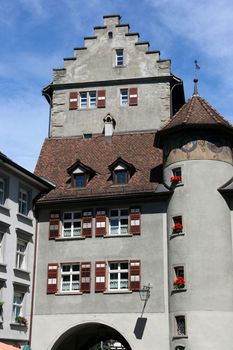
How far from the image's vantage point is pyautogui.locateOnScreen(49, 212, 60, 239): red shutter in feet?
104

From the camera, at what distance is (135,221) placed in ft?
101

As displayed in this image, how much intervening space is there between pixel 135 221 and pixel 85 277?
3600 millimetres

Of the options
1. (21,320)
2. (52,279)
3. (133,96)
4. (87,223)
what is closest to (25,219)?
(87,223)

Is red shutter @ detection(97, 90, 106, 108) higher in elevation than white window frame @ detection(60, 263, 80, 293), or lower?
higher

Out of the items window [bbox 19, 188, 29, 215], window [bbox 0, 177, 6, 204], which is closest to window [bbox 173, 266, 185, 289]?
window [bbox 19, 188, 29, 215]

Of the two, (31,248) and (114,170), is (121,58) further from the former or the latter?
Result: (31,248)

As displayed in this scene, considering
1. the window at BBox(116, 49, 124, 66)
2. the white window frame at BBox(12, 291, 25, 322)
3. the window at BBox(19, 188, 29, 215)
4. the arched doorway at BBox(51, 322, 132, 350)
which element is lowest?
the arched doorway at BBox(51, 322, 132, 350)

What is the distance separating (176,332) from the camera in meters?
28.3

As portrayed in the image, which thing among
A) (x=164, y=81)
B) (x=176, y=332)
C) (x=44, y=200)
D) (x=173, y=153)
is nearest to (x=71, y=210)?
(x=44, y=200)

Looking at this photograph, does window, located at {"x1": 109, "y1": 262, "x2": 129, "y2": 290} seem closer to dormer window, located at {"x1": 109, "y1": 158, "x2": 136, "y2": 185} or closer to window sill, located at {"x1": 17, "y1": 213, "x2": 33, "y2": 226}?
dormer window, located at {"x1": 109, "y1": 158, "x2": 136, "y2": 185}

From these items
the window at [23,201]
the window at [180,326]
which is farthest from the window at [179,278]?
the window at [23,201]

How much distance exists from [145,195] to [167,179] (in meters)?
1.34

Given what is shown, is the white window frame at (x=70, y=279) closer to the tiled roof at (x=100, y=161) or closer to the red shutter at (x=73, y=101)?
the tiled roof at (x=100, y=161)

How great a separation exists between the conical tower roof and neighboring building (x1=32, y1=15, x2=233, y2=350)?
0.19ft
